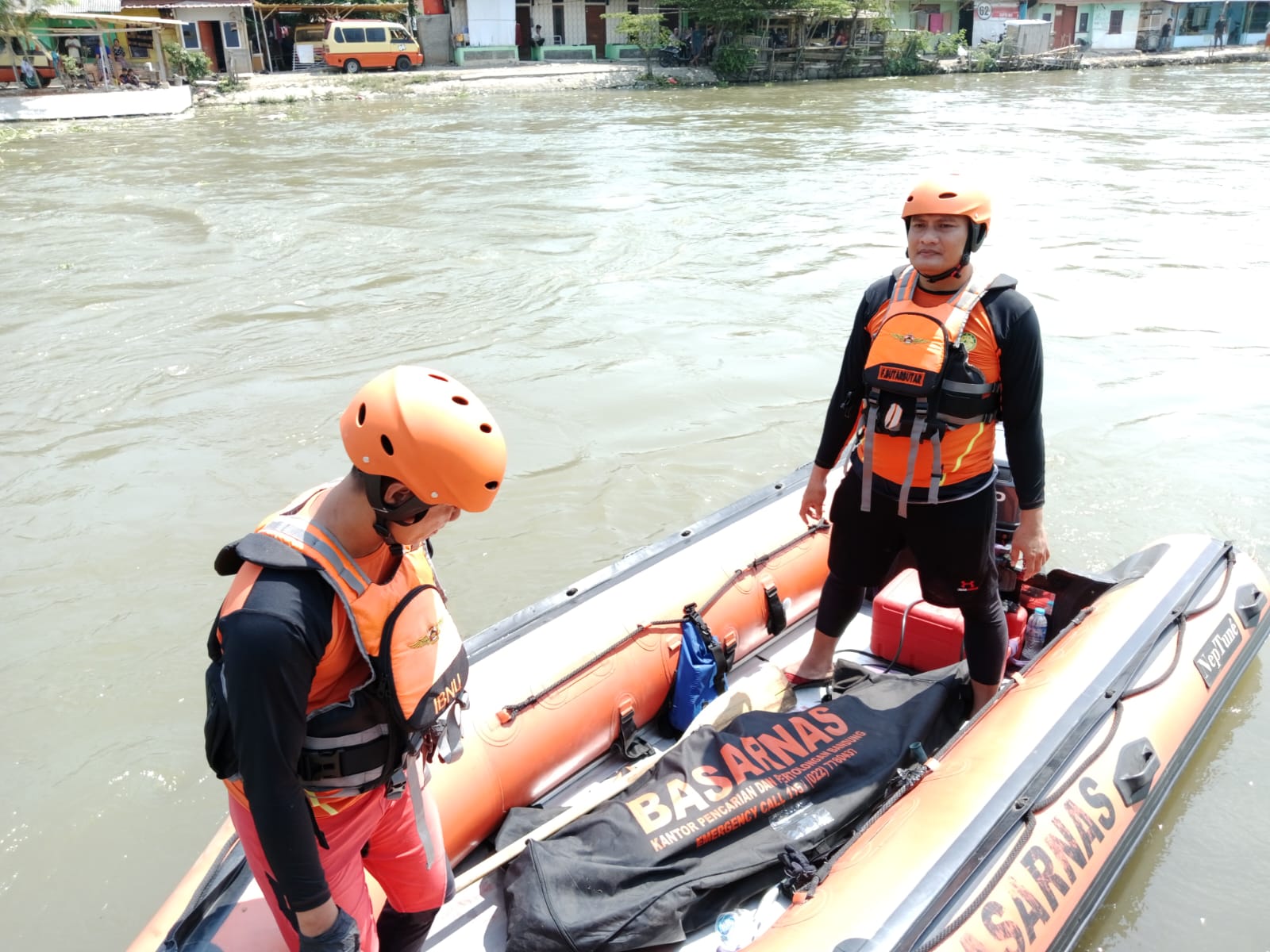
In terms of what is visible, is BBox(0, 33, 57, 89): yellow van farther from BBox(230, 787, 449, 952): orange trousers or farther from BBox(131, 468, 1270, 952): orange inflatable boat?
BBox(230, 787, 449, 952): orange trousers

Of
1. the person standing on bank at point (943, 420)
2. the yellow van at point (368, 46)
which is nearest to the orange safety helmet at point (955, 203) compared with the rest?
the person standing on bank at point (943, 420)

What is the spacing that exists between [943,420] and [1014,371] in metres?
0.20

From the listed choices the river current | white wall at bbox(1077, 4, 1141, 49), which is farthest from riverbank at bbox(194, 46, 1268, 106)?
white wall at bbox(1077, 4, 1141, 49)

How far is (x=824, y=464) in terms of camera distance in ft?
8.91

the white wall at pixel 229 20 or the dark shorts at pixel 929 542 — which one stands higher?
the white wall at pixel 229 20

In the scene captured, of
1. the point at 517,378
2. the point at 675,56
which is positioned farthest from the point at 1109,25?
the point at 517,378

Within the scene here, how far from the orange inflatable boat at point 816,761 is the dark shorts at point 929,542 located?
374mm

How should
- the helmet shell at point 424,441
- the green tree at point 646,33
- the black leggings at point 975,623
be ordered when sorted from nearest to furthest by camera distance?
the helmet shell at point 424,441 → the black leggings at point 975,623 → the green tree at point 646,33

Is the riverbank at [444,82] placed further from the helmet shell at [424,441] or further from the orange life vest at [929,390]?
the helmet shell at [424,441]

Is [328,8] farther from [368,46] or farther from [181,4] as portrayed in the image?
[181,4]

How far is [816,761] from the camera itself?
101 inches

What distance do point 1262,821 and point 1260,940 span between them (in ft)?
1.70

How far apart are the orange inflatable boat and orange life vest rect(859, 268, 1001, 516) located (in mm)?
720

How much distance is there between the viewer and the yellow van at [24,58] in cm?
2256
